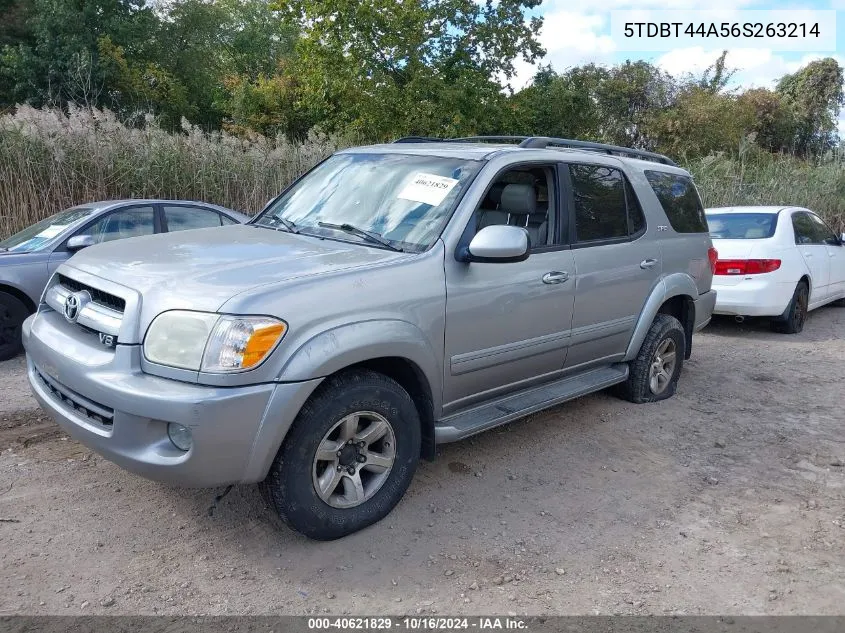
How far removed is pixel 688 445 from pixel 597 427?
2.04 feet

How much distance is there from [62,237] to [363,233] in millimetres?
4146

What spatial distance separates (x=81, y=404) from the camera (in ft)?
10.1

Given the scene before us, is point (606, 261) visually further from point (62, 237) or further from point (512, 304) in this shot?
point (62, 237)

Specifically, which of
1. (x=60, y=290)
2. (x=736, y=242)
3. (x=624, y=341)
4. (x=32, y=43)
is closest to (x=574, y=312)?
(x=624, y=341)

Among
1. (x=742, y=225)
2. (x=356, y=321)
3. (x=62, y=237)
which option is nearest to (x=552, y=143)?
(x=356, y=321)

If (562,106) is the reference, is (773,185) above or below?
below

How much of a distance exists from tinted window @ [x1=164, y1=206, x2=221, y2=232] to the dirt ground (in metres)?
2.85

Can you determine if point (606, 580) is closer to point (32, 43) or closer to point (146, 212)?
point (146, 212)

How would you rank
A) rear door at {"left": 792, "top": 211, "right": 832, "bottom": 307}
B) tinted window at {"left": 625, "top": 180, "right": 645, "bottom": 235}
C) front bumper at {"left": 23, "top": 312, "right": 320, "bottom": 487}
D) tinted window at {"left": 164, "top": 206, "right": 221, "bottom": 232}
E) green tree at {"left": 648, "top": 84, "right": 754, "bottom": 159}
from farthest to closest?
green tree at {"left": 648, "top": 84, "right": 754, "bottom": 159} < rear door at {"left": 792, "top": 211, "right": 832, "bottom": 307} < tinted window at {"left": 164, "top": 206, "right": 221, "bottom": 232} < tinted window at {"left": 625, "top": 180, "right": 645, "bottom": 235} < front bumper at {"left": 23, "top": 312, "right": 320, "bottom": 487}

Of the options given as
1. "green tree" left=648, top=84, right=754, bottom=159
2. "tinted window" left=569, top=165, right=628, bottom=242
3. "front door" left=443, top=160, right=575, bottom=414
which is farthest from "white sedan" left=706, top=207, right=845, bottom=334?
"green tree" left=648, top=84, right=754, bottom=159

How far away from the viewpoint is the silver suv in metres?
2.83

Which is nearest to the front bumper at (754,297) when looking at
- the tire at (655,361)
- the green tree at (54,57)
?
the tire at (655,361)

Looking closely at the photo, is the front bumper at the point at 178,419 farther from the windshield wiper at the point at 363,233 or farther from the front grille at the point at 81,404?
the windshield wiper at the point at 363,233

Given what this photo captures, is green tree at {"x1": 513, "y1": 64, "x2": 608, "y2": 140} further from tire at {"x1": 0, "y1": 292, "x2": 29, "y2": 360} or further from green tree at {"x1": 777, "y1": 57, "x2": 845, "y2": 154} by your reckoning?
green tree at {"x1": 777, "y1": 57, "x2": 845, "y2": 154}
